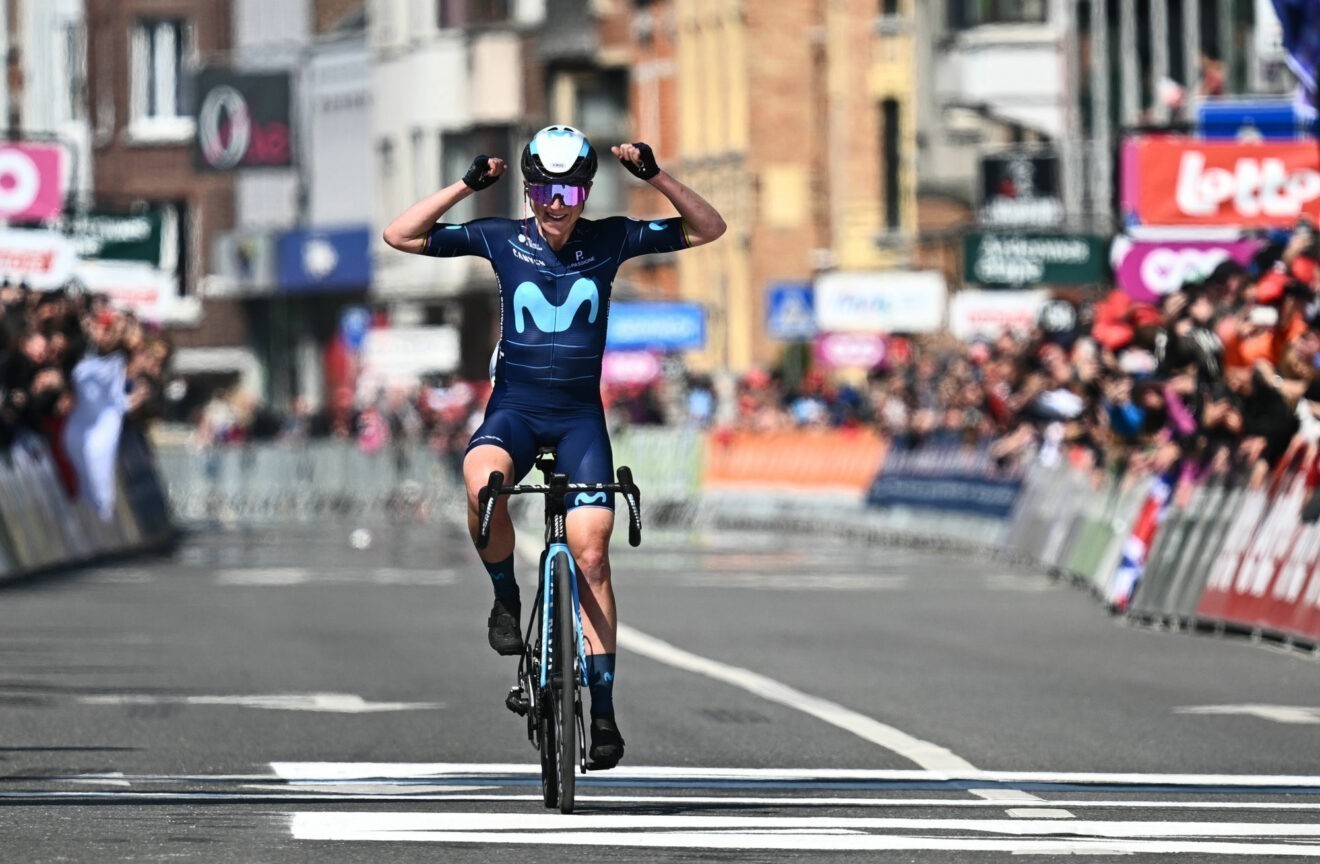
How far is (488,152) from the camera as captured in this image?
78.2 meters

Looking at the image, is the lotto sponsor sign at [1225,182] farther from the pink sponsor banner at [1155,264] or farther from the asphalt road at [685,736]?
the asphalt road at [685,736]

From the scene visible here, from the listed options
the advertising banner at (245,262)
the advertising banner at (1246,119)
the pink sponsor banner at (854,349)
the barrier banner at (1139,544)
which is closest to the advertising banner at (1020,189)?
the pink sponsor banner at (854,349)

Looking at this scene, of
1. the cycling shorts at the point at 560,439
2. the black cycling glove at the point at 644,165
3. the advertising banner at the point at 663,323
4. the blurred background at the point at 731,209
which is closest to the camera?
the cycling shorts at the point at 560,439

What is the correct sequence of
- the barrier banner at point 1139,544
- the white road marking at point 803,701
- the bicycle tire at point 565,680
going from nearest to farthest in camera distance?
the bicycle tire at point 565,680 < the white road marking at point 803,701 < the barrier banner at point 1139,544

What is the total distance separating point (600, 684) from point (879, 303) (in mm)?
37668

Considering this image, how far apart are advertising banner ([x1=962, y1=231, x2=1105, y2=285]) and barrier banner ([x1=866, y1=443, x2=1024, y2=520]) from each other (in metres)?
1.95

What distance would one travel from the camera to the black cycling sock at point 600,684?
11680mm

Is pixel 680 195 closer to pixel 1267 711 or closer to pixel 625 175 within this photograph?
pixel 1267 711

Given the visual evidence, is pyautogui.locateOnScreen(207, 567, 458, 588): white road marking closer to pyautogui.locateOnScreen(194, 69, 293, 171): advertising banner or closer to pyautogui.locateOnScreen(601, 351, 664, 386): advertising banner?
pyautogui.locateOnScreen(601, 351, 664, 386): advertising banner

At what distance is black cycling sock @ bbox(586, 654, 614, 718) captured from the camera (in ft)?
38.3

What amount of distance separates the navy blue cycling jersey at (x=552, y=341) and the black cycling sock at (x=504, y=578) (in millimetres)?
356

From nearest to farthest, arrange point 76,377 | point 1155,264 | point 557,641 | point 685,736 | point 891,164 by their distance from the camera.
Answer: point 557,641, point 685,736, point 1155,264, point 76,377, point 891,164

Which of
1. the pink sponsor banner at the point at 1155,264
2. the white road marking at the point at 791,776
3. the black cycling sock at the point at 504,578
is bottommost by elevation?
the white road marking at the point at 791,776

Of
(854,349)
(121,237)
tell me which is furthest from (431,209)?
(854,349)
